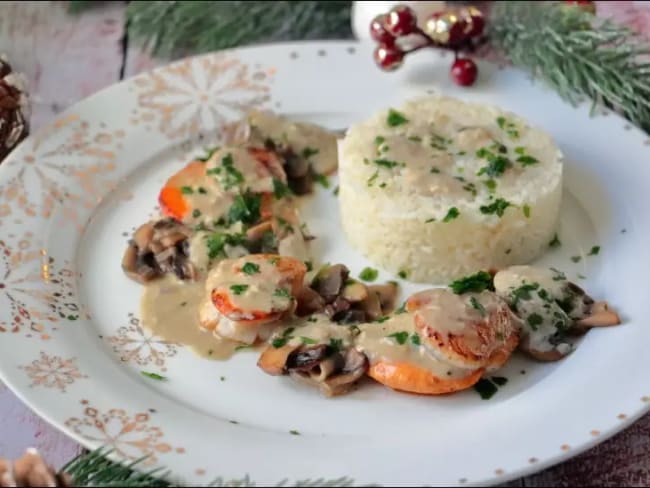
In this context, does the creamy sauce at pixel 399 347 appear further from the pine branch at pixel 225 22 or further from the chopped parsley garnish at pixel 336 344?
the pine branch at pixel 225 22

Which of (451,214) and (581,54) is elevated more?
(581,54)

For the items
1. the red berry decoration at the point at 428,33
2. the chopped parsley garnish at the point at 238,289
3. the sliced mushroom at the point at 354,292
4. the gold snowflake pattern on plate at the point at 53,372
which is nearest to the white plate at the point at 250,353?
the gold snowflake pattern on plate at the point at 53,372

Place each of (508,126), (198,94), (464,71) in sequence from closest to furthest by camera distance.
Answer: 1. (508,126)
2. (464,71)
3. (198,94)

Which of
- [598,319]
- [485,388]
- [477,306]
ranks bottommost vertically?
[485,388]

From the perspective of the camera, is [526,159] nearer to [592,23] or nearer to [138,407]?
[592,23]

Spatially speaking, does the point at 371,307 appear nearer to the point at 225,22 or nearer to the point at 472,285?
the point at 472,285

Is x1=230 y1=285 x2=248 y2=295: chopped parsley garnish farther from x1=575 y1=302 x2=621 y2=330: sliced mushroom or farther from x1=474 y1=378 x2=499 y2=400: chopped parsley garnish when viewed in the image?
x1=575 y1=302 x2=621 y2=330: sliced mushroom

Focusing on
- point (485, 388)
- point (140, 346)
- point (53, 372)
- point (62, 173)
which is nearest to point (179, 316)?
point (140, 346)
